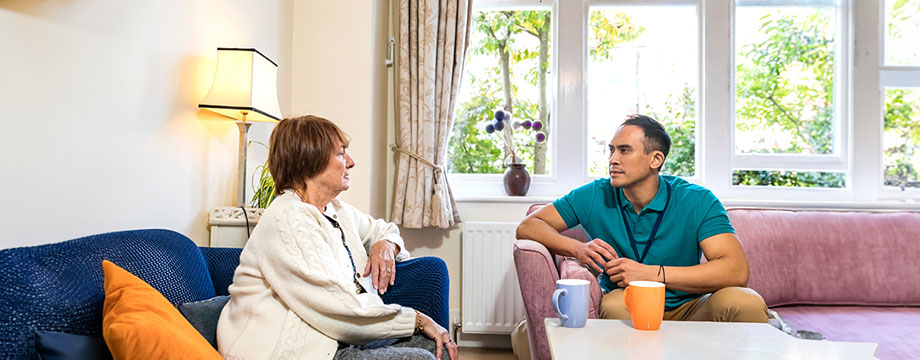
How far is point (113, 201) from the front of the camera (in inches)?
61.5

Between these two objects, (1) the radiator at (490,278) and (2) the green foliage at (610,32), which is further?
(2) the green foliage at (610,32)

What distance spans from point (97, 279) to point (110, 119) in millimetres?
595

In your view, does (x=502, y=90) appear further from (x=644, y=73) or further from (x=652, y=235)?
(x=652, y=235)

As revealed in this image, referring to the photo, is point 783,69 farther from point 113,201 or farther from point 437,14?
point 113,201

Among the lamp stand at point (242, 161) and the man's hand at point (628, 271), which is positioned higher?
the lamp stand at point (242, 161)

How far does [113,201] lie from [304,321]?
65 centimetres

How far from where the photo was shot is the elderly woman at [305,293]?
1284mm

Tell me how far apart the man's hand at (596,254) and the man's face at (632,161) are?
28 cm

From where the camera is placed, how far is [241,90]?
193 cm

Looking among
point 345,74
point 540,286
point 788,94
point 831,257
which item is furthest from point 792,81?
point 345,74

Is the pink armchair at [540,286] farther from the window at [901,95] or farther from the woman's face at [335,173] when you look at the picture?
the window at [901,95]

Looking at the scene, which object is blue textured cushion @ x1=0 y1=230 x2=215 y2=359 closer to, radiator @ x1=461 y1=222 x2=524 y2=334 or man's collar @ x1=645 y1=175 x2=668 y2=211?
man's collar @ x1=645 y1=175 x2=668 y2=211

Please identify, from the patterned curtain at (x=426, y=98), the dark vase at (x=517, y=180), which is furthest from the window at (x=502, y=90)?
the patterned curtain at (x=426, y=98)

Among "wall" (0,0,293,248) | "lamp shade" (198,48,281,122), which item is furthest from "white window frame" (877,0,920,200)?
"wall" (0,0,293,248)
